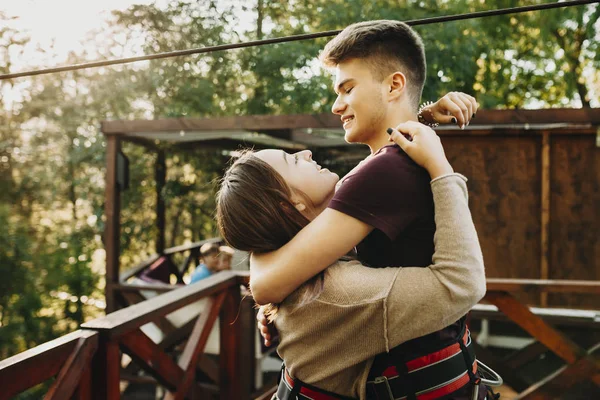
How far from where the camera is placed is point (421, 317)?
1149 mm

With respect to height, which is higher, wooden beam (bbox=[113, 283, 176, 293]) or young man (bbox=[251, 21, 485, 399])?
young man (bbox=[251, 21, 485, 399])

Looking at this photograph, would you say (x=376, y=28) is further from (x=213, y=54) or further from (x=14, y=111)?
(x=14, y=111)

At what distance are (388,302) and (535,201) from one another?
4682 mm

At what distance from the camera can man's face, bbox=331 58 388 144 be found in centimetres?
140

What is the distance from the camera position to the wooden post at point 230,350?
3102 mm

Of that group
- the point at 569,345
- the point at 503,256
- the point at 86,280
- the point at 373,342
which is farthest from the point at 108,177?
the point at 373,342

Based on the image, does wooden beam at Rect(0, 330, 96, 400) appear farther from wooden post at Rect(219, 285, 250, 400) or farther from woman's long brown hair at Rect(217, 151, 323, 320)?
wooden post at Rect(219, 285, 250, 400)

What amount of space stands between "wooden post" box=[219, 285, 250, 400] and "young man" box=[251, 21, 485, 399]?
6.12 feet

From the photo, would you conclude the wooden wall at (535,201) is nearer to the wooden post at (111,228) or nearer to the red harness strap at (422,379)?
the wooden post at (111,228)

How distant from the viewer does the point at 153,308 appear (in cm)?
216

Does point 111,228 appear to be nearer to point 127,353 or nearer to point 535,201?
point 127,353

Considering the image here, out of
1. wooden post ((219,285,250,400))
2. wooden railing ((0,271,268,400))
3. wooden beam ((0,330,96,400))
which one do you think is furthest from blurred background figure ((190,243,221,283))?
wooden beam ((0,330,96,400))

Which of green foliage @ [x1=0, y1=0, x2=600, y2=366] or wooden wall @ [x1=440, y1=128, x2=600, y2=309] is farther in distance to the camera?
green foliage @ [x1=0, y1=0, x2=600, y2=366]

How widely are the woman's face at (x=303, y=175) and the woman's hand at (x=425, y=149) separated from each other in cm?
Result: 26
